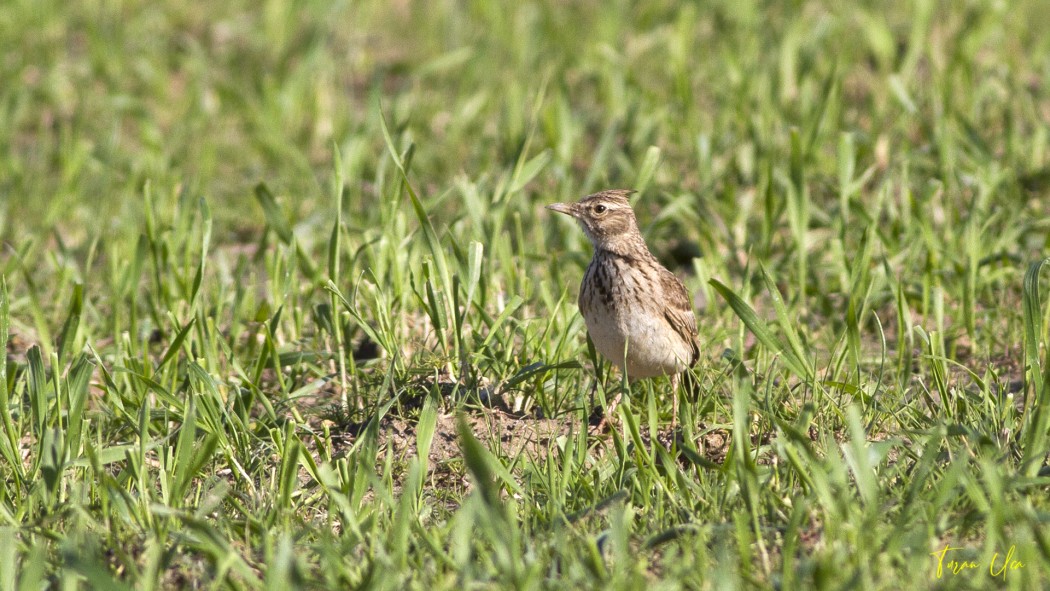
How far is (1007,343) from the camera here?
5711 millimetres

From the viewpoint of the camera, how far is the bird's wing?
5.30m

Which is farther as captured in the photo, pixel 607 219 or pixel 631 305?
pixel 607 219

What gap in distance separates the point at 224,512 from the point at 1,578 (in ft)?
2.94

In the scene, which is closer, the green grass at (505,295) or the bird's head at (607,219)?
the green grass at (505,295)

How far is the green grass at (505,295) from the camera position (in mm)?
3883

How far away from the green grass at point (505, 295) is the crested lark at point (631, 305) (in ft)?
0.64

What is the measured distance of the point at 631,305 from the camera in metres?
5.19

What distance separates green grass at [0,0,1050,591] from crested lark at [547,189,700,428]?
194mm

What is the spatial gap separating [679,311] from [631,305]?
0.91ft
